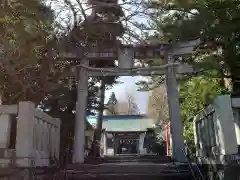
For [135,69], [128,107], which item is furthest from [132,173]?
[128,107]

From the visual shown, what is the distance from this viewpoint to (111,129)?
1043 inches

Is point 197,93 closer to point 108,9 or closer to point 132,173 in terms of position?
point 132,173

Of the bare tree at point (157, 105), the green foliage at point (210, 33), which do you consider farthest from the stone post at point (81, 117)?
the bare tree at point (157, 105)

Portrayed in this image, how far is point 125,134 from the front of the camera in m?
27.2

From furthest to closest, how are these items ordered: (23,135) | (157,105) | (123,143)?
(123,143) → (157,105) → (23,135)

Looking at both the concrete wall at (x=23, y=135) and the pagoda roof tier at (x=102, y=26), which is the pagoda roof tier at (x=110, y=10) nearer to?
the pagoda roof tier at (x=102, y=26)

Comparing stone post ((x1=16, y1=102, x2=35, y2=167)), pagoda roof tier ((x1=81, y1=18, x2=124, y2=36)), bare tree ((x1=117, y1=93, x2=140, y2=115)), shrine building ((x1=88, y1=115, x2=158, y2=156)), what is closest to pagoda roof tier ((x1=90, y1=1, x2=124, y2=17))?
pagoda roof tier ((x1=81, y1=18, x2=124, y2=36))

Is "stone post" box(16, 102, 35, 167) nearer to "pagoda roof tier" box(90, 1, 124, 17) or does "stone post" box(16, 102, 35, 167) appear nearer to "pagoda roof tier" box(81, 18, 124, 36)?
"pagoda roof tier" box(81, 18, 124, 36)

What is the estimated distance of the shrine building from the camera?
26.4m

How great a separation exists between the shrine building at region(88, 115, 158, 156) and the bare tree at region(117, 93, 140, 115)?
41.8ft

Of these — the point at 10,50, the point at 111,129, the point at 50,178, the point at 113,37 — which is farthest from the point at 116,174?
the point at 111,129

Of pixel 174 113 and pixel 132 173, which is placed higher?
pixel 174 113

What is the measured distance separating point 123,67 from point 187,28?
5569 mm

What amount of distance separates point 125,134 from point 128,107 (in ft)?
55.3
